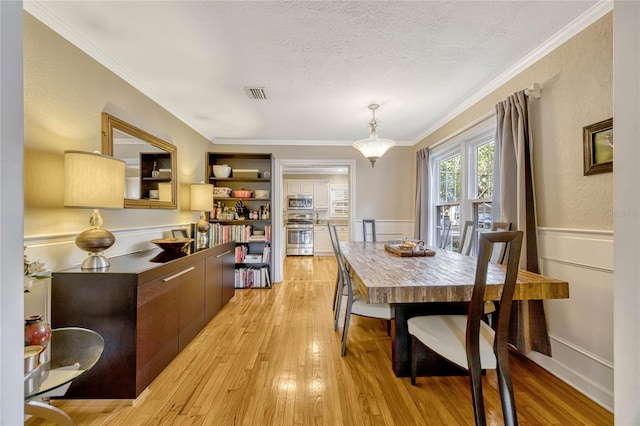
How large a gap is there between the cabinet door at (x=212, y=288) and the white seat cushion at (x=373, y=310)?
1.45 metres

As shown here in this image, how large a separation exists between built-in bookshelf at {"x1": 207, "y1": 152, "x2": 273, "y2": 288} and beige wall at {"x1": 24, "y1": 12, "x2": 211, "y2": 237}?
1.64 meters

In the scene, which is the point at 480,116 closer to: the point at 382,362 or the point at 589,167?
the point at 589,167

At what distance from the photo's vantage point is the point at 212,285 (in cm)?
266

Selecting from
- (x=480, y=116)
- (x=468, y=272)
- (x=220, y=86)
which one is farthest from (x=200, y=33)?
(x=480, y=116)

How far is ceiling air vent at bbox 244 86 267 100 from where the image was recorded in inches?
96.5

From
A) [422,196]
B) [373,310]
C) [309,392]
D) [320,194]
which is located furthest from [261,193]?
[320,194]

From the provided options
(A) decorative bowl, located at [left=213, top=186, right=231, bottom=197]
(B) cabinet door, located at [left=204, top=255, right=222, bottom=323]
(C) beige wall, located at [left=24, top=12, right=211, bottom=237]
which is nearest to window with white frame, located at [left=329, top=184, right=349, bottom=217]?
(A) decorative bowl, located at [left=213, top=186, right=231, bottom=197]

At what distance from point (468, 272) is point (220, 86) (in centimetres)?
255

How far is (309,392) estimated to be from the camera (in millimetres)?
1626

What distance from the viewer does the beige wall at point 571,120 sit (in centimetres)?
152

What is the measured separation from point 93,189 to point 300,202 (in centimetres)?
542

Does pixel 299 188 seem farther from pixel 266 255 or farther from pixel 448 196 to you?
pixel 448 196

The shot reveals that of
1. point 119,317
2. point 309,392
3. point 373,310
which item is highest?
point 119,317
